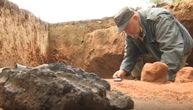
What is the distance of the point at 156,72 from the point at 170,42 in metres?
0.43

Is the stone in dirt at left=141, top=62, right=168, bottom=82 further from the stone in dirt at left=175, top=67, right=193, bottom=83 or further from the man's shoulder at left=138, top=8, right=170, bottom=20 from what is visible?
the man's shoulder at left=138, top=8, right=170, bottom=20

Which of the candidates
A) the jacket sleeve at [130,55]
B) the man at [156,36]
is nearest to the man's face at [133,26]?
the man at [156,36]

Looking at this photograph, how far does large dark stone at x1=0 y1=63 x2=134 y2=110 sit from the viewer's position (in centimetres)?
138

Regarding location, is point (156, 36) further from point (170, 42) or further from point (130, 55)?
point (130, 55)

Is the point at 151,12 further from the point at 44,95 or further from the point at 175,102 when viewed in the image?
the point at 44,95

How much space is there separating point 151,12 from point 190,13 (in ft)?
3.24

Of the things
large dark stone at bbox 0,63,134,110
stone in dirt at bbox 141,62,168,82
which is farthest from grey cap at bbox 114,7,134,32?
large dark stone at bbox 0,63,134,110

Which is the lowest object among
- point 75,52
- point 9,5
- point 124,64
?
point 75,52

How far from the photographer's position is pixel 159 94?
2205mm

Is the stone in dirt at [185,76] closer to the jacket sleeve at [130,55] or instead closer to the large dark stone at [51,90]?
the jacket sleeve at [130,55]

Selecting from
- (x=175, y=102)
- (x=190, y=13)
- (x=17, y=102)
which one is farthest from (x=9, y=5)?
(x=17, y=102)

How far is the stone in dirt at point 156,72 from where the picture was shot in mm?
2570

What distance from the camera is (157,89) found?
2316 mm

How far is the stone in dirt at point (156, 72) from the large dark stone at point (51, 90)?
41.2 inches
